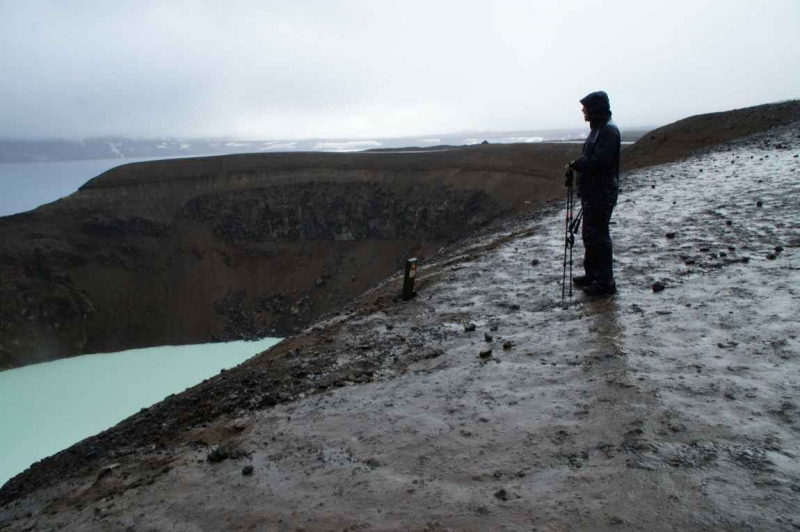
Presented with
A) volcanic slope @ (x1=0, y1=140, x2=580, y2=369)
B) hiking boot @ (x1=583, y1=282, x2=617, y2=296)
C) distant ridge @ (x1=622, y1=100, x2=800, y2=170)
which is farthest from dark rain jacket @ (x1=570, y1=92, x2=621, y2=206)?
volcanic slope @ (x1=0, y1=140, x2=580, y2=369)

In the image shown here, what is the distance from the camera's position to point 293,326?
37.0 metres

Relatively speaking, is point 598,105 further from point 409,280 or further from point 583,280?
point 409,280

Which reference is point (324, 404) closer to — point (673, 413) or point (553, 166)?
point (673, 413)

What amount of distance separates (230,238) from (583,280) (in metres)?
40.1

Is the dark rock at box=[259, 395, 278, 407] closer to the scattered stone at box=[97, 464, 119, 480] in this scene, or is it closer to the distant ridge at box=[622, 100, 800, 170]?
the scattered stone at box=[97, 464, 119, 480]

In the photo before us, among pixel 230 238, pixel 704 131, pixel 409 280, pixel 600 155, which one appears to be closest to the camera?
pixel 600 155

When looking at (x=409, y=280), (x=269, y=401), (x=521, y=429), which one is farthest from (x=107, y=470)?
(x=409, y=280)

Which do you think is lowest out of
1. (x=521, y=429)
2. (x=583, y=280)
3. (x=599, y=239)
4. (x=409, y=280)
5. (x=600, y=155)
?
(x=521, y=429)

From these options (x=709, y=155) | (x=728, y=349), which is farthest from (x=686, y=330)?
(x=709, y=155)

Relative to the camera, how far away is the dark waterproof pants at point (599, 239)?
5914mm

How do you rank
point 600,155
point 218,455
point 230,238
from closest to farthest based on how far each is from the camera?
point 218,455, point 600,155, point 230,238

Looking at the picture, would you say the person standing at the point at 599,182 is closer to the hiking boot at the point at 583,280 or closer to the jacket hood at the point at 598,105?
the jacket hood at the point at 598,105

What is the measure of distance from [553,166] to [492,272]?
1026 inches

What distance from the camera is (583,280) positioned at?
6.59 meters
